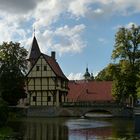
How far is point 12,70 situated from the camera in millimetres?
72125

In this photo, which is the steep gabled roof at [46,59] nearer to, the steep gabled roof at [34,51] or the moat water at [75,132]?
the steep gabled roof at [34,51]

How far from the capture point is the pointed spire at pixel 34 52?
89344mm

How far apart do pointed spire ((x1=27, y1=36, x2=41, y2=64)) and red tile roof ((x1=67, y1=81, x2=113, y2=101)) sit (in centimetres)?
964

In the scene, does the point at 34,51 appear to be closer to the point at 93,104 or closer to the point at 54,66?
the point at 54,66

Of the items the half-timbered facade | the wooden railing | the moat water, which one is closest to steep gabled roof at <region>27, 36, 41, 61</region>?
the half-timbered facade

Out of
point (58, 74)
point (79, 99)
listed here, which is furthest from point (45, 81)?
point (79, 99)

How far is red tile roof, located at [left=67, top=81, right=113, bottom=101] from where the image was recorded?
8456 cm

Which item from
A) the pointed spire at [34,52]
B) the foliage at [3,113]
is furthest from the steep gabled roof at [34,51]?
the foliage at [3,113]

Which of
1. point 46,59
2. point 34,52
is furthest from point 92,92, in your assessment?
point 34,52

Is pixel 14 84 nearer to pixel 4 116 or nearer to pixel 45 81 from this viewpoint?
pixel 45 81

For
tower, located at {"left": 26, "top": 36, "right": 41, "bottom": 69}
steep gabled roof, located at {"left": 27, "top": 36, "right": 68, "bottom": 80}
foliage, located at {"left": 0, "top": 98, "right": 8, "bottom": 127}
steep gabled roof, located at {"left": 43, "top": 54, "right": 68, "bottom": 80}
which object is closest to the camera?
foliage, located at {"left": 0, "top": 98, "right": 8, "bottom": 127}

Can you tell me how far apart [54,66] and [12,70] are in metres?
11.3

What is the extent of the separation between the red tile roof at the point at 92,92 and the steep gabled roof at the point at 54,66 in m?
5.43

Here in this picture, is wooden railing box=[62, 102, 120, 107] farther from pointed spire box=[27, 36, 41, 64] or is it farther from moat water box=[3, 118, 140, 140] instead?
moat water box=[3, 118, 140, 140]
